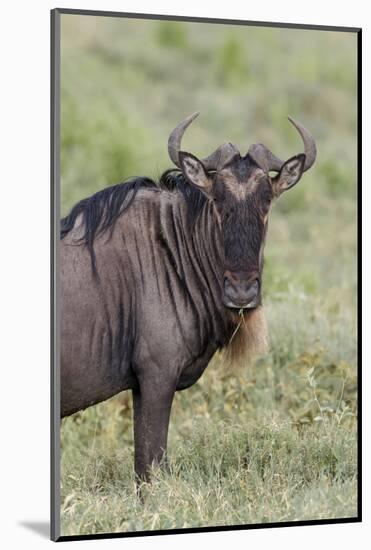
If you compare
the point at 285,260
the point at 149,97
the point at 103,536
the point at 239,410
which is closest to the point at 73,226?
the point at 103,536

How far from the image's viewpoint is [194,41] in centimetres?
1967

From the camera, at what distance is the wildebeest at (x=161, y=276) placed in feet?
21.0

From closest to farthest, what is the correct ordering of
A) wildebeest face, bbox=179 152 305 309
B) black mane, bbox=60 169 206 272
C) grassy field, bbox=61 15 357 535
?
wildebeest face, bbox=179 152 305 309
black mane, bbox=60 169 206 272
grassy field, bbox=61 15 357 535

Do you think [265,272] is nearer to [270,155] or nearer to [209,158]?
[270,155]

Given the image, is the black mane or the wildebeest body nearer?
the wildebeest body

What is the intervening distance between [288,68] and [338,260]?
18.9 ft

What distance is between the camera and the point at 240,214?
6.41m

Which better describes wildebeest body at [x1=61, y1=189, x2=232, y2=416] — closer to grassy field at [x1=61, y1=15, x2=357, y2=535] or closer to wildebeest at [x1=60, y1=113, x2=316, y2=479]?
wildebeest at [x1=60, y1=113, x2=316, y2=479]

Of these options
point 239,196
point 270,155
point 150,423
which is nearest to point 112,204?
point 239,196

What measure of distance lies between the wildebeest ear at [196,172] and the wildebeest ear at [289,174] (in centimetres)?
38

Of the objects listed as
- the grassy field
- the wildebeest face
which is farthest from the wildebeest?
the grassy field

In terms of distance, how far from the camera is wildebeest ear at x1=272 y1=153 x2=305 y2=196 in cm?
662

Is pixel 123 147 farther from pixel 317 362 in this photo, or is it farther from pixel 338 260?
pixel 317 362

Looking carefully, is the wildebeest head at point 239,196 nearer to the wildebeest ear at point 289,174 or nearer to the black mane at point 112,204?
the wildebeest ear at point 289,174
